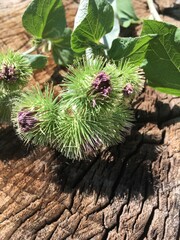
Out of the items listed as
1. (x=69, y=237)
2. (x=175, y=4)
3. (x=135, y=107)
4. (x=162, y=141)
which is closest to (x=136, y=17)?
(x=175, y=4)

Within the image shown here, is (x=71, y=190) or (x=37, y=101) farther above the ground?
(x=37, y=101)

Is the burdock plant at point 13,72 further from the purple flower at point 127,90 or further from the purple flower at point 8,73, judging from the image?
the purple flower at point 127,90

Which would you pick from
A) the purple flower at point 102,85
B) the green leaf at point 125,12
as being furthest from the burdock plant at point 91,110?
the green leaf at point 125,12

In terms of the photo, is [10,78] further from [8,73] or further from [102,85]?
[102,85]

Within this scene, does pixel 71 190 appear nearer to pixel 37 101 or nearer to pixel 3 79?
pixel 37 101

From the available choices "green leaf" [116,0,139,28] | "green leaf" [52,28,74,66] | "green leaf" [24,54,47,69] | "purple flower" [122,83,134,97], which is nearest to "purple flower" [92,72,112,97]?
"purple flower" [122,83,134,97]
